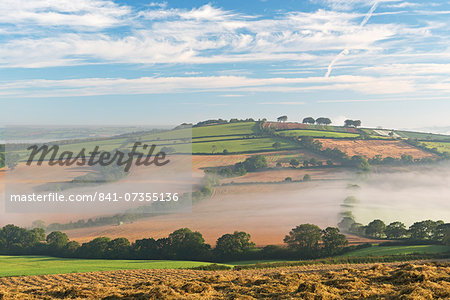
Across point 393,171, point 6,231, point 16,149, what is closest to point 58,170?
point 16,149

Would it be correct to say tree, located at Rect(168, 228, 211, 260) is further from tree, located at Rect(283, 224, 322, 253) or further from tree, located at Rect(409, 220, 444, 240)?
tree, located at Rect(409, 220, 444, 240)

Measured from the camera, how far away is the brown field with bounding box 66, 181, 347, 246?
317 ft

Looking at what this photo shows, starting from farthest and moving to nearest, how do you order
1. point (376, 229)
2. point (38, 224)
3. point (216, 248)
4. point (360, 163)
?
point (360, 163)
point (38, 224)
point (376, 229)
point (216, 248)

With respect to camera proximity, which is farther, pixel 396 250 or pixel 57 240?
pixel 57 240

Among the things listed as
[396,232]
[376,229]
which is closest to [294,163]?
[376,229]

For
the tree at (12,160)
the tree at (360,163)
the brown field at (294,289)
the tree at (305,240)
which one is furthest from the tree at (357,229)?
the tree at (12,160)

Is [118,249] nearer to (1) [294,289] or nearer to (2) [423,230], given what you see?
(1) [294,289]

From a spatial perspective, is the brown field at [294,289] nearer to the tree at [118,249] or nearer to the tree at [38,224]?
the tree at [118,249]

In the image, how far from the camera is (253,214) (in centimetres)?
11912

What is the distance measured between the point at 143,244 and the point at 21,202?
273 ft

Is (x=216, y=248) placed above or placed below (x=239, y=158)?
below

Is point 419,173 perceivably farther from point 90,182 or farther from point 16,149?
point 16,149

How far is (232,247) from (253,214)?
5053 centimetres

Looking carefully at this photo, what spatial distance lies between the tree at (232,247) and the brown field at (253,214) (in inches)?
406
